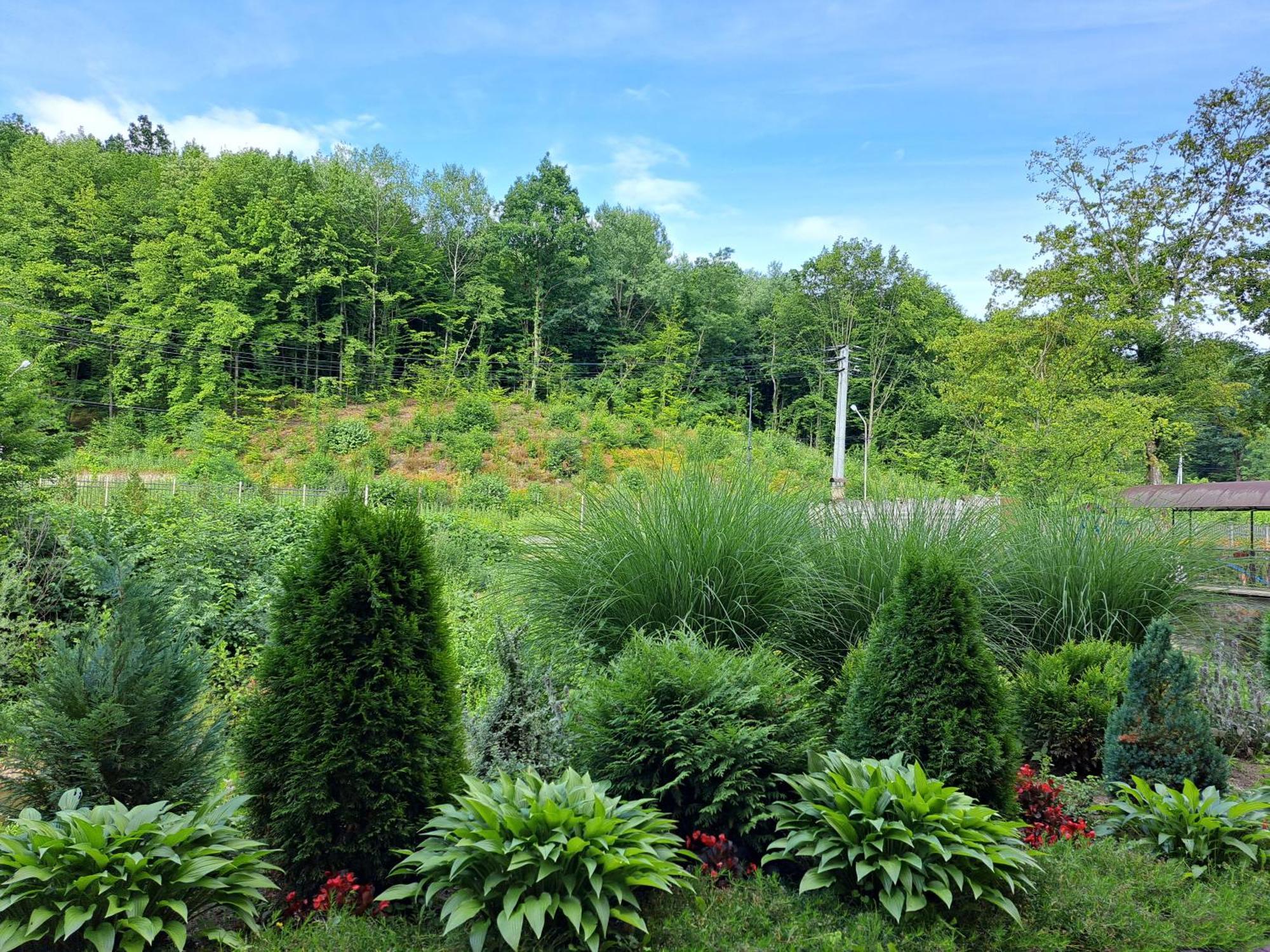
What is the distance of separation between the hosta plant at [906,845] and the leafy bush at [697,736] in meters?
0.27

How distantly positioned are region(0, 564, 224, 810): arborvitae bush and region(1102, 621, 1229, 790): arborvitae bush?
157 inches

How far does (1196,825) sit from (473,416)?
29.0 metres

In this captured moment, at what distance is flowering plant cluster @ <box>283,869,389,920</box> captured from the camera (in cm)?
232

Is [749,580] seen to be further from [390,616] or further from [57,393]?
[57,393]

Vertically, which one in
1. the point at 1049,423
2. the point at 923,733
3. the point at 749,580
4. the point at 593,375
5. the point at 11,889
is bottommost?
the point at 11,889

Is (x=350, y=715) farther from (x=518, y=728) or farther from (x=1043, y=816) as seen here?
(x=1043, y=816)

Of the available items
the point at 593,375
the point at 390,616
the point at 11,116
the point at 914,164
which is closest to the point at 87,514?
the point at 390,616

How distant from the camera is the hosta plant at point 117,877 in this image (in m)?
2.00

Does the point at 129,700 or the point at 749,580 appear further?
the point at 749,580

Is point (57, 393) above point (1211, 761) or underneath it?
above

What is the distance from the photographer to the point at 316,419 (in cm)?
3047

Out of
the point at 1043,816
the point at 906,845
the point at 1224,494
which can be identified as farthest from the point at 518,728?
the point at 1224,494

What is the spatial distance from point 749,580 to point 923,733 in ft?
4.95

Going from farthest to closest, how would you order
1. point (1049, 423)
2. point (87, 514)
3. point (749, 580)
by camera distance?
point (1049, 423) < point (87, 514) < point (749, 580)
